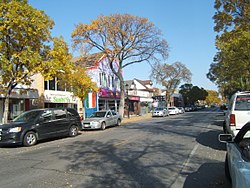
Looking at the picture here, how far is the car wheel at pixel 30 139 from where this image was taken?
12648 mm

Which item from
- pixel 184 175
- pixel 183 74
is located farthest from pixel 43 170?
pixel 183 74

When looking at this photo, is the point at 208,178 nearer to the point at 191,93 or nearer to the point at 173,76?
the point at 173,76

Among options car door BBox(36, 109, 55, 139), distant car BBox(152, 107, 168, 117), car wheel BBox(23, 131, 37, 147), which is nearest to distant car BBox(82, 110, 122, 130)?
car door BBox(36, 109, 55, 139)

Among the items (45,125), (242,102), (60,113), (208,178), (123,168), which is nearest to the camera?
(208,178)

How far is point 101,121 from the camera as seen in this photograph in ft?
65.2

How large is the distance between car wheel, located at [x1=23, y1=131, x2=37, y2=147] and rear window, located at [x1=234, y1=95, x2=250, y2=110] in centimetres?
922

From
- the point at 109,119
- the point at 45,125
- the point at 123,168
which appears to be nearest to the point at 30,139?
the point at 45,125

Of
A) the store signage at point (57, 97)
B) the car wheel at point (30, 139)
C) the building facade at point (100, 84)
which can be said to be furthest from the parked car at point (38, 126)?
the building facade at point (100, 84)

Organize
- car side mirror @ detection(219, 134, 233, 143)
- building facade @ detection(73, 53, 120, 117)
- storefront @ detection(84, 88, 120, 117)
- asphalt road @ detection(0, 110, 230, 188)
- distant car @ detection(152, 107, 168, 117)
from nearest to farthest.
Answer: car side mirror @ detection(219, 134, 233, 143)
asphalt road @ detection(0, 110, 230, 188)
storefront @ detection(84, 88, 120, 117)
building facade @ detection(73, 53, 120, 117)
distant car @ detection(152, 107, 168, 117)

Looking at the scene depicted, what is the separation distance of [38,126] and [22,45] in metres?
5.31

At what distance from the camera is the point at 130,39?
3191cm

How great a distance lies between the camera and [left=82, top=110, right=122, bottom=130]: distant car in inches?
770

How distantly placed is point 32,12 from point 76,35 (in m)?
16.1

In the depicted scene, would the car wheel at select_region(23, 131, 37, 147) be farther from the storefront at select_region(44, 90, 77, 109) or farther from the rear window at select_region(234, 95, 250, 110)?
the storefront at select_region(44, 90, 77, 109)
